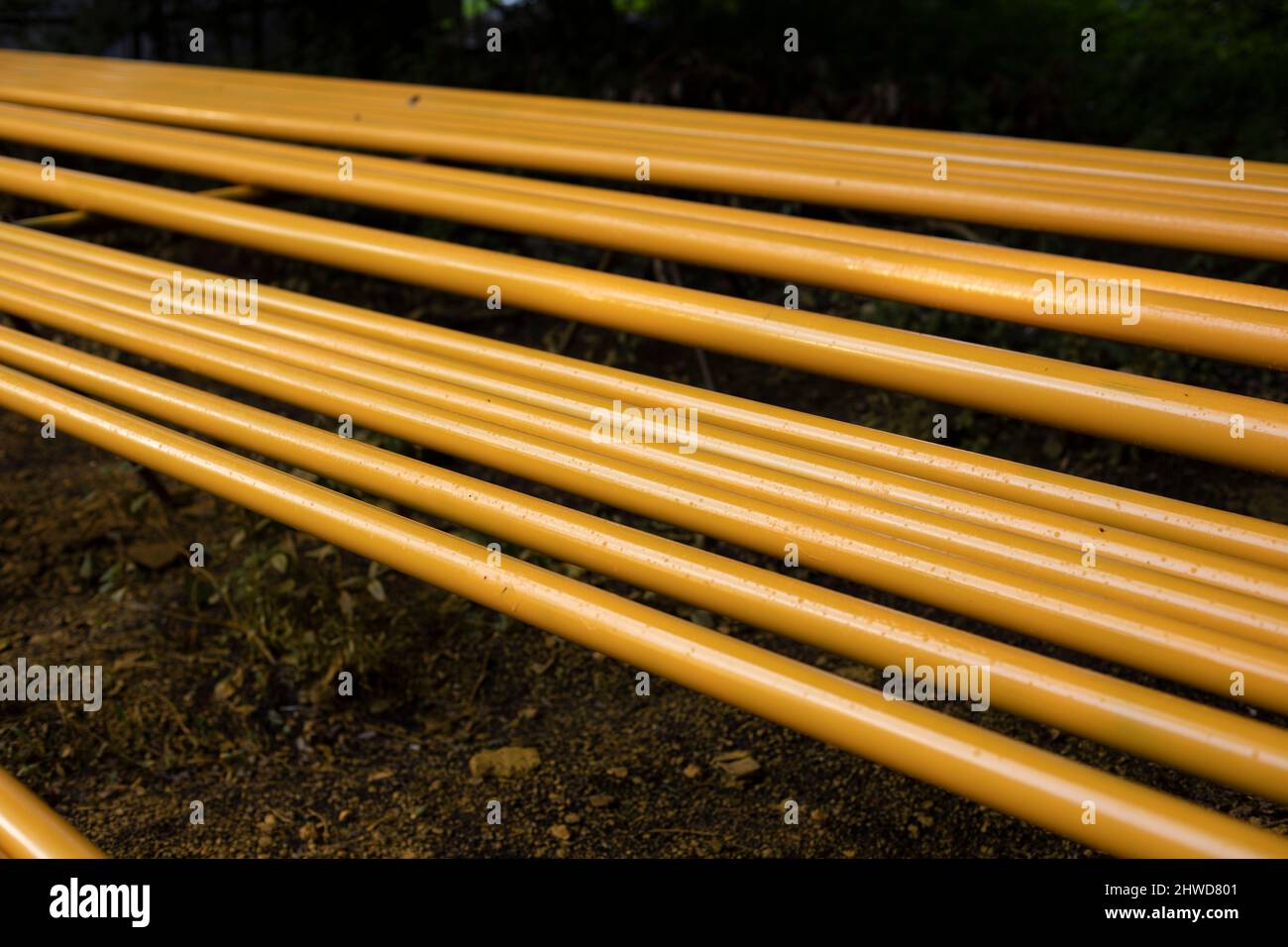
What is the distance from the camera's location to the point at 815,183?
5.96ft

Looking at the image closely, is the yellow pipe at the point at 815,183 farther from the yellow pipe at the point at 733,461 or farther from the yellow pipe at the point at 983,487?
the yellow pipe at the point at 733,461

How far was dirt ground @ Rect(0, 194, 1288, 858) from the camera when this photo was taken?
2221 millimetres

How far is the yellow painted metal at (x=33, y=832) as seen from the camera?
1233mm

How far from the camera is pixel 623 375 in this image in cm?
162

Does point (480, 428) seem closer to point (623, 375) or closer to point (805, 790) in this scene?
point (623, 375)

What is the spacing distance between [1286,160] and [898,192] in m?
2.95

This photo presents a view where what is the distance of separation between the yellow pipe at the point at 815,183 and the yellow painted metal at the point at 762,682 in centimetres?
74

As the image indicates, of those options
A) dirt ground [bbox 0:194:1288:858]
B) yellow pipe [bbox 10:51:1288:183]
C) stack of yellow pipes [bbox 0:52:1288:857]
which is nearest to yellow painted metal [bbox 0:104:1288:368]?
stack of yellow pipes [bbox 0:52:1288:857]

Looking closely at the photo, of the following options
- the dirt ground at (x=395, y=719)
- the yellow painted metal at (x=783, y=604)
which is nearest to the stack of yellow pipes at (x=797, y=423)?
the yellow painted metal at (x=783, y=604)

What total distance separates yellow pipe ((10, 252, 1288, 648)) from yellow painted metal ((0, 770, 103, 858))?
26.1 inches

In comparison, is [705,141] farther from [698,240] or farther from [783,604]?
[783,604]

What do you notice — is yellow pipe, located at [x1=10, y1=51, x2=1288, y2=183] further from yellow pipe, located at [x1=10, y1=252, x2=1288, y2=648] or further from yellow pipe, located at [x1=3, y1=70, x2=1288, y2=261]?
yellow pipe, located at [x1=10, y1=252, x2=1288, y2=648]

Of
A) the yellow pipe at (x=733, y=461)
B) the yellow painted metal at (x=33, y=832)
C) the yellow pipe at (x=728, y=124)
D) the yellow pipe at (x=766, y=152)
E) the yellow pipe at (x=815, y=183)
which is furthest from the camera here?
the yellow pipe at (x=728, y=124)

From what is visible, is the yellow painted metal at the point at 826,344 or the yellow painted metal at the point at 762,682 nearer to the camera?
the yellow painted metal at the point at 762,682
